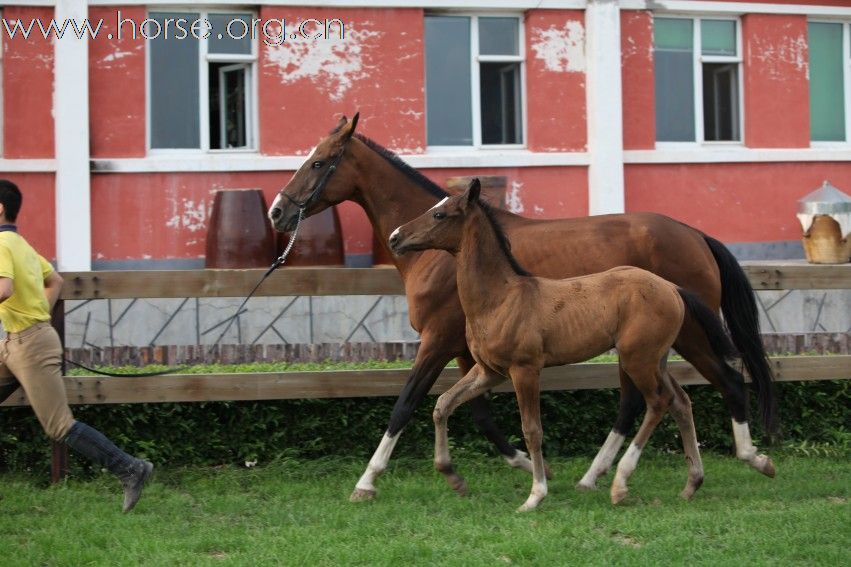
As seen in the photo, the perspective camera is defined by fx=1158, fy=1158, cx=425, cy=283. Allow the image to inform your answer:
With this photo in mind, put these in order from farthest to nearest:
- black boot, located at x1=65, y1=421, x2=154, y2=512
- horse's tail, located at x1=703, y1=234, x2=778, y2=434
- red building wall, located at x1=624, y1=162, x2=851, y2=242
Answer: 1. red building wall, located at x1=624, y1=162, x2=851, y2=242
2. horse's tail, located at x1=703, y1=234, x2=778, y2=434
3. black boot, located at x1=65, y1=421, x2=154, y2=512

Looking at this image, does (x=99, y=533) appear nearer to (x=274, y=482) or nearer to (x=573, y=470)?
(x=274, y=482)

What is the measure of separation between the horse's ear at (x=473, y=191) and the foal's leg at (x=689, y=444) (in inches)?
61.7

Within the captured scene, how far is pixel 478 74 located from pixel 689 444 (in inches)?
376

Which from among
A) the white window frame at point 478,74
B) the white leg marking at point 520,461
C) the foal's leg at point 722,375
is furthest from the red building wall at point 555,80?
the white leg marking at point 520,461

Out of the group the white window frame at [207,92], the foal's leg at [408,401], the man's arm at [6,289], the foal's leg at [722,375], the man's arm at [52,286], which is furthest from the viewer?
the white window frame at [207,92]

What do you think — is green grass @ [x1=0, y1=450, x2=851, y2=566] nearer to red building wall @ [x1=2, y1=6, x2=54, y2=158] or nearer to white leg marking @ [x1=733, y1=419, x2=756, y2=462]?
white leg marking @ [x1=733, y1=419, x2=756, y2=462]

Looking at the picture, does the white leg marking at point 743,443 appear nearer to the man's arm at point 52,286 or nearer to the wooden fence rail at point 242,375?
the wooden fence rail at point 242,375

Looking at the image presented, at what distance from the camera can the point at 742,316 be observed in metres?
7.47

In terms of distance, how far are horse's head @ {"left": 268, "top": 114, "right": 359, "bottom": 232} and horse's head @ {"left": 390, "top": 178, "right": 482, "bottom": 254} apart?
108 centimetres

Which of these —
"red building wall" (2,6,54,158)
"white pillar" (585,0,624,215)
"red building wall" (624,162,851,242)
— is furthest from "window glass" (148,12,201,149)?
"red building wall" (624,162,851,242)

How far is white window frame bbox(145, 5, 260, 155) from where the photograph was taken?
47.3 feet

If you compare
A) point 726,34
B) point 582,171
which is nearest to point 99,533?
point 582,171

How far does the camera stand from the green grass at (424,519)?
5348 mm

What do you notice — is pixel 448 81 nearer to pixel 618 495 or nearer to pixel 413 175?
pixel 413 175
